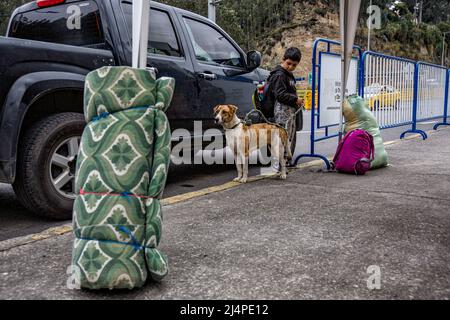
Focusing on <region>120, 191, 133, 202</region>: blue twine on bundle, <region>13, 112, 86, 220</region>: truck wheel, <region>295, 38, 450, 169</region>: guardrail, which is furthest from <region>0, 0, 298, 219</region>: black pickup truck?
<region>120, 191, 133, 202</region>: blue twine on bundle

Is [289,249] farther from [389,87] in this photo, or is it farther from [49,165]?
[389,87]

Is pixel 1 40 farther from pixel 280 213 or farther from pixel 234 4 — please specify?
pixel 234 4

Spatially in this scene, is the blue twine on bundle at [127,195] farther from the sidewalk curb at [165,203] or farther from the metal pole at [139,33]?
the sidewalk curb at [165,203]

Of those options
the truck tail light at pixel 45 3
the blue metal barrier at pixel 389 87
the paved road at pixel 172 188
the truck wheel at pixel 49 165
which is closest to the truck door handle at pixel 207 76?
the paved road at pixel 172 188

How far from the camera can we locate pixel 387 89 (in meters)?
8.59

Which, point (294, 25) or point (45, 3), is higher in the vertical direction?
point (294, 25)

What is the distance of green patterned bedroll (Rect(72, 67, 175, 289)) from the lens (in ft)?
7.57

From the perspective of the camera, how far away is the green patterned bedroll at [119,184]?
2.31 metres

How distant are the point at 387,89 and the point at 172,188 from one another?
516 centimetres

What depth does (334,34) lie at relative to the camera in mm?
50812

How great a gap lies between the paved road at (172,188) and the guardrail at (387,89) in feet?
3.01

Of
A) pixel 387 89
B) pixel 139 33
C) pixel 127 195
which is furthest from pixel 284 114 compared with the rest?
pixel 127 195

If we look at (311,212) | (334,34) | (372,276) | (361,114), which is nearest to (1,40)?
(311,212)

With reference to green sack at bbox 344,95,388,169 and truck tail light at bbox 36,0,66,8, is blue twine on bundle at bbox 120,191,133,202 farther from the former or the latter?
green sack at bbox 344,95,388,169
